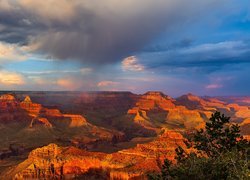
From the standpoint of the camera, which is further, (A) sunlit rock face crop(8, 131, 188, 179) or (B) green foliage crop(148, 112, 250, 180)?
(A) sunlit rock face crop(8, 131, 188, 179)

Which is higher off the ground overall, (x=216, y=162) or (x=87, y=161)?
(x=216, y=162)

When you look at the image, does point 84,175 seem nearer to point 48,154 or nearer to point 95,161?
point 95,161

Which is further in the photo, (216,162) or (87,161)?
(87,161)

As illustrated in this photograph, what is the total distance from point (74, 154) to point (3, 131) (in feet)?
341

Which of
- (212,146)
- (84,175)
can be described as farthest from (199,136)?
(84,175)

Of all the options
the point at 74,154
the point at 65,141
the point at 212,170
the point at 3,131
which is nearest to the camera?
the point at 212,170

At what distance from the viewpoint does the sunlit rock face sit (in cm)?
9412

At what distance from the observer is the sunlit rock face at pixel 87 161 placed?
94125mm

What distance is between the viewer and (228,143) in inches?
1468

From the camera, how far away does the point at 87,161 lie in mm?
101250

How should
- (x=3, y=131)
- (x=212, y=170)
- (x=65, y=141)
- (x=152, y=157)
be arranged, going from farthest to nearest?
(x=3, y=131) → (x=65, y=141) → (x=152, y=157) → (x=212, y=170)

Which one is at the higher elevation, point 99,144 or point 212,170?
point 212,170

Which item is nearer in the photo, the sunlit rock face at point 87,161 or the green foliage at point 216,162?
the green foliage at point 216,162

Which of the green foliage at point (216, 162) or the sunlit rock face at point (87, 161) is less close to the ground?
the green foliage at point (216, 162)
